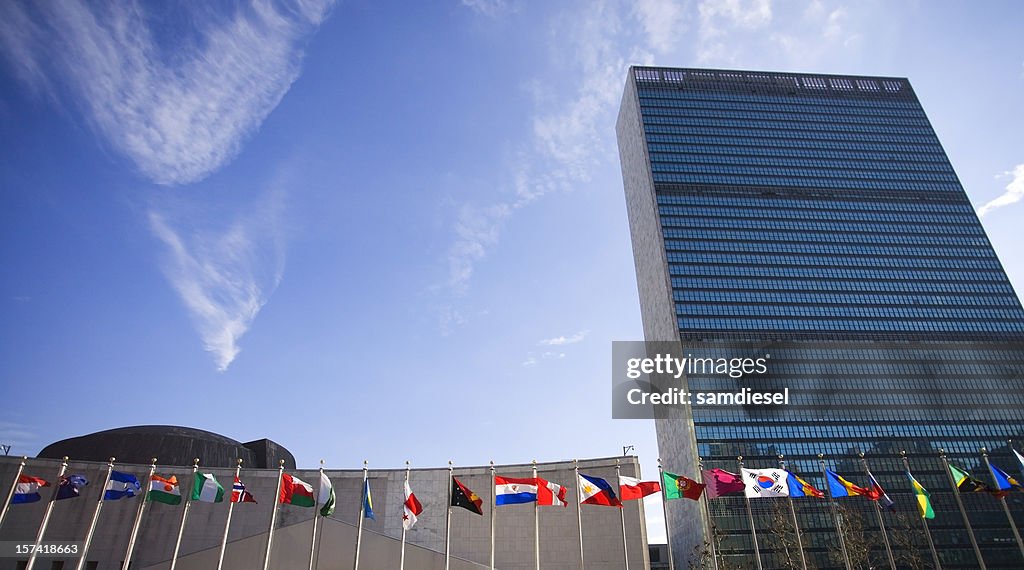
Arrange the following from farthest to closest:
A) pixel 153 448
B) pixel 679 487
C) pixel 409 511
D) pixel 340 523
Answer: pixel 153 448
pixel 340 523
pixel 409 511
pixel 679 487

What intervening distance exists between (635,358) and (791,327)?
31.4 m

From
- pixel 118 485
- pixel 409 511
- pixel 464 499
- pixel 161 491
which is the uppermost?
pixel 118 485

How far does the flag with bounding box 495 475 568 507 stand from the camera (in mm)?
30875

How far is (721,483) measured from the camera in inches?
1229

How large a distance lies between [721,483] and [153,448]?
47869 millimetres

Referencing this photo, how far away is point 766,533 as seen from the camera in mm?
103125

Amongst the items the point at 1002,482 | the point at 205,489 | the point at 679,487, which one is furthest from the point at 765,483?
the point at 205,489

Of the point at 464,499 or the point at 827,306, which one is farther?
the point at 827,306

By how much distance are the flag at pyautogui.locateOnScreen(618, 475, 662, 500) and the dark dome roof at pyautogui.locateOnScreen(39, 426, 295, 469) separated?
1529 inches

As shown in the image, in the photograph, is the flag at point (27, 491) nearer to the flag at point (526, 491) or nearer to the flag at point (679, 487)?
the flag at point (526, 491)

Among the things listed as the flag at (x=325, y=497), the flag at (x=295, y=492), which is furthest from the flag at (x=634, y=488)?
the flag at (x=295, y=492)

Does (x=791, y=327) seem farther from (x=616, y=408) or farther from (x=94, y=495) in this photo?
(x=94, y=495)

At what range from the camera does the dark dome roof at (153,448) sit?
52.0 m

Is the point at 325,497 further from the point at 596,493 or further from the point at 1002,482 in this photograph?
the point at 1002,482
